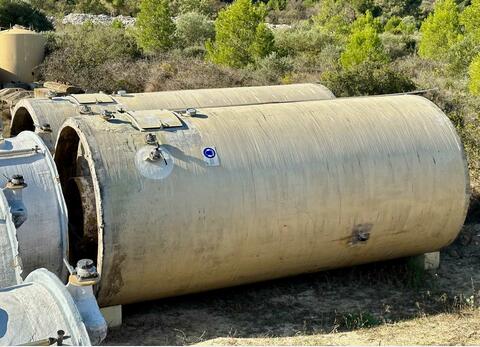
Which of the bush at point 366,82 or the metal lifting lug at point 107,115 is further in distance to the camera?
the bush at point 366,82

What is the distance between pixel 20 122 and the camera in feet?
37.9

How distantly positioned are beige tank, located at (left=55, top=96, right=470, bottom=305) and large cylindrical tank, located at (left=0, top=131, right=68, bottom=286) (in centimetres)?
44

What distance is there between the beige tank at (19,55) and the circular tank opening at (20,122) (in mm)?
8913

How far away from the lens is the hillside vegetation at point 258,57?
671 inches

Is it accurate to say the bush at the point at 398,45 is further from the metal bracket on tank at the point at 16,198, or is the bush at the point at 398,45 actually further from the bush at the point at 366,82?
the metal bracket on tank at the point at 16,198

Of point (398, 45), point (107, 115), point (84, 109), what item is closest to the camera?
point (107, 115)

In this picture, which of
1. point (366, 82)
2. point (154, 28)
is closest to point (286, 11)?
point (154, 28)

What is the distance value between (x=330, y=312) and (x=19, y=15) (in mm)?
31084

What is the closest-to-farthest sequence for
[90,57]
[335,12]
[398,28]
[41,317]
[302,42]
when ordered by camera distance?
[41,317] < [90,57] < [302,42] < [398,28] < [335,12]

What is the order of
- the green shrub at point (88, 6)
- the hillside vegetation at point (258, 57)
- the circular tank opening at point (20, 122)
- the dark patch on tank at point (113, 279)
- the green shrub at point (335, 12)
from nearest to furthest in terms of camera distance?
1. the dark patch on tank at point (113, 279)
2. the circular tank opening at point (20, 122)
3. the hillside vegetation at point (258, 57)
4. the green shrub at point (335, 12)
5. the green shrub at point (88, 6)

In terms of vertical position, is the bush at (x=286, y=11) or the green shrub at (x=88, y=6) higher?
the green shrub at (x=88, y=6)

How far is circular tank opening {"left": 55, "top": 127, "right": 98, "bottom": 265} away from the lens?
7.68 m

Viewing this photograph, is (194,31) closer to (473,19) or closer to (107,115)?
(473,19)

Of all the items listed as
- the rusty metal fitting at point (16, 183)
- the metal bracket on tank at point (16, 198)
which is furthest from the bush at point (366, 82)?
the rusty metal fitting at point (16, 183)
